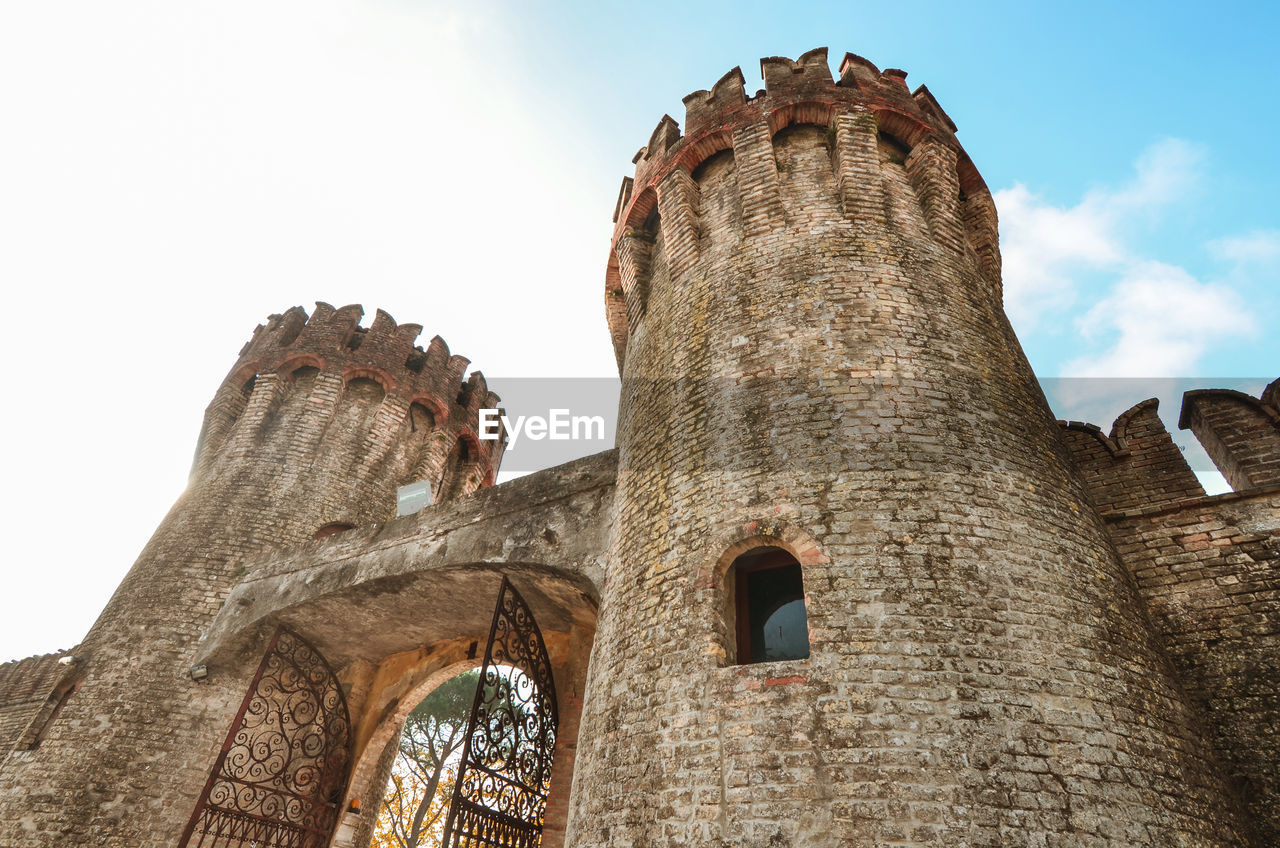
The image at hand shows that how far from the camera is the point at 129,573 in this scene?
32.7ft

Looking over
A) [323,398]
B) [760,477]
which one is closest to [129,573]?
[323,398]

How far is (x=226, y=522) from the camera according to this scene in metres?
10.0

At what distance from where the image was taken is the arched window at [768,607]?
5.20m

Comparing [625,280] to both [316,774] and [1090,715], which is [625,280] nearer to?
[1090,715]

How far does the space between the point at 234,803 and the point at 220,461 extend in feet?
17.1

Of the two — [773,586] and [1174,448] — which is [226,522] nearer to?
[773,586]

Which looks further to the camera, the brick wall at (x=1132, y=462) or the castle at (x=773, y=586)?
the brick wall at (x=1132, y=462)

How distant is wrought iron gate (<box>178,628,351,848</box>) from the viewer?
315 inches

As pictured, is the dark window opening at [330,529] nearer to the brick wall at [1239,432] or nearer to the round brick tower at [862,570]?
the round brick tower at [862,570]

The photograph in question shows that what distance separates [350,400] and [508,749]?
24.9ft

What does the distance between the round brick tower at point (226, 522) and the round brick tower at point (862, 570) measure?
594 centimetres

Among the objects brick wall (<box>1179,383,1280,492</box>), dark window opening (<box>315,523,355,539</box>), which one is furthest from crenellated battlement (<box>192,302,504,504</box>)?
brick wall (<box>1179,383,1280,492</box>)

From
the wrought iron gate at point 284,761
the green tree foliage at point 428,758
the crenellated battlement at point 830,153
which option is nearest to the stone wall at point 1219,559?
the crenellated battlement at point 830,153

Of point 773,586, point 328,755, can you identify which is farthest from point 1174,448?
point 328,755
